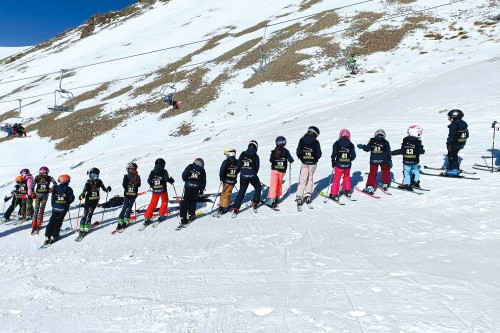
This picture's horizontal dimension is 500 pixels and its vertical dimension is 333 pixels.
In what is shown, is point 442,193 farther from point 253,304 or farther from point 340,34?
point 340,34

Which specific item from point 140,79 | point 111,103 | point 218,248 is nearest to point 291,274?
point 218,248

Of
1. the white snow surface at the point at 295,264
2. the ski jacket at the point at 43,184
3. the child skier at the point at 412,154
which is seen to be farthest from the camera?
the ski jacket at the point at 43,184

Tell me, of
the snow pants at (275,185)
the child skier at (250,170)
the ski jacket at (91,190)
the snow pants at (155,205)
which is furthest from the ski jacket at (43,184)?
the snow pants at (275,185)

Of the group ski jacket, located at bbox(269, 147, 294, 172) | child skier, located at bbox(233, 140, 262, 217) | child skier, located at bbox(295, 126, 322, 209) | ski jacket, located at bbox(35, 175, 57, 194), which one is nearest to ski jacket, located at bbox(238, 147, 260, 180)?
child skier, located at bbox(233, 140, 262, 217)

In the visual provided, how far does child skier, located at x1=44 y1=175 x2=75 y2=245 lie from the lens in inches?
377

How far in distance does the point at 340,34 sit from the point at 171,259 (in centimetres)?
4663

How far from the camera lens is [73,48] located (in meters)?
99.4

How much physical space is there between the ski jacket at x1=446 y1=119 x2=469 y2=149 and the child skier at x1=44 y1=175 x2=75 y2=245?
36.1 feet

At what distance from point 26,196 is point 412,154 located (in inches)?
493

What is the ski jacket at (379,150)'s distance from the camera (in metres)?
10.5

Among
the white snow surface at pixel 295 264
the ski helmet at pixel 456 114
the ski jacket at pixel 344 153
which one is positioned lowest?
the white snow surface at pixel 295 264

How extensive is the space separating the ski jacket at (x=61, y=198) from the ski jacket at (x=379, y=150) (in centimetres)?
832

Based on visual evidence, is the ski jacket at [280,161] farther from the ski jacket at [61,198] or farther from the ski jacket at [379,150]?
the ski jacket at [61,198]

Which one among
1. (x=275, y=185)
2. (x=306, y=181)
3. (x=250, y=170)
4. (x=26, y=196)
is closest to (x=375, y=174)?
(x=306, y=181)
